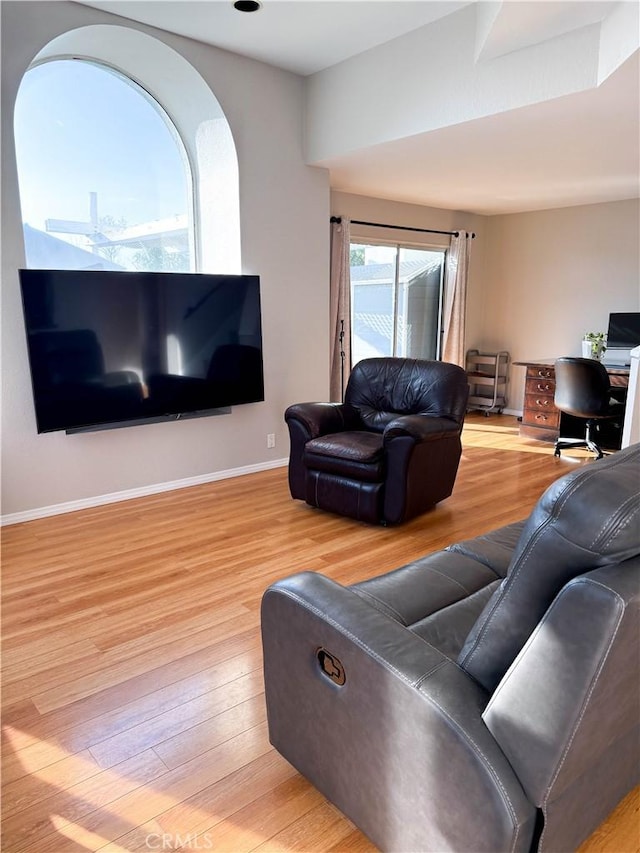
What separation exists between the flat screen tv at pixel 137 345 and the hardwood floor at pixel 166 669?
27.6 inches

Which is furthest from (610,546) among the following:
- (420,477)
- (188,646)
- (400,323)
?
(400,323)

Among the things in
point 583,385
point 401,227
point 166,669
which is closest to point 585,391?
point 583,385

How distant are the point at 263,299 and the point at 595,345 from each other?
136 inches

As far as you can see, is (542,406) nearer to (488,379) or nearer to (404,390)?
Result: (488,379)

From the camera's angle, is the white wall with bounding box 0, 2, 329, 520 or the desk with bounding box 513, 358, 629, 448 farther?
the desk with bounding box 513, 358, 629, 448

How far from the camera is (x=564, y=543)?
0.96 m

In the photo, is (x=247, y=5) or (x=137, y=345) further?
(x=137, y=345)

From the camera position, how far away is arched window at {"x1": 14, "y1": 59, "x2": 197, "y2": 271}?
144 inches

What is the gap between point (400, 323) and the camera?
6.60 m

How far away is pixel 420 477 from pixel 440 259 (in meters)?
4.27

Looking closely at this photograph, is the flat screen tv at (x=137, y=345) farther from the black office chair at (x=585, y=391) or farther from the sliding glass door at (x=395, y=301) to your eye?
the black office chair at (x=585, y=391)

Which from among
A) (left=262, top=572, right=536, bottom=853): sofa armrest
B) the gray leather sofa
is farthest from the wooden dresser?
(left=262, top=572, right=536, bottom=853): sofa armrest

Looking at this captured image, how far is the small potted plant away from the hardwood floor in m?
2.46

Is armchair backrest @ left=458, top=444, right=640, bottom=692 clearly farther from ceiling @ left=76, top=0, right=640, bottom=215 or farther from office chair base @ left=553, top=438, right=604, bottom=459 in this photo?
office chair base @ left=553, top=438, right=604, bottom=459
